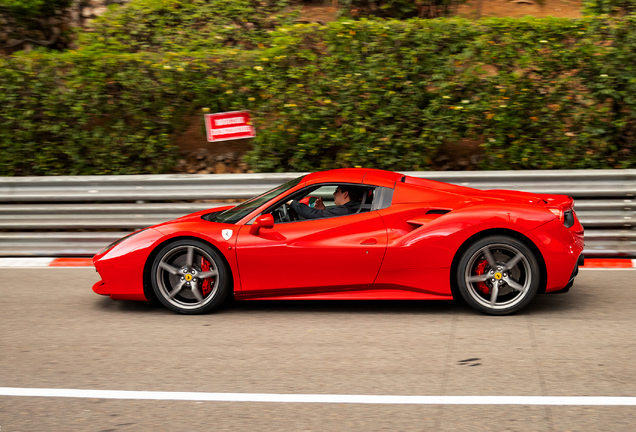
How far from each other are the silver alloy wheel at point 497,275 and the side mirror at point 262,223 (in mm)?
1601

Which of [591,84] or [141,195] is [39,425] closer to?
[141,195]

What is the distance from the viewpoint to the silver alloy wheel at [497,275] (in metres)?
5.21

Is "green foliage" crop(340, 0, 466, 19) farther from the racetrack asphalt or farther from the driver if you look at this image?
the racetrack asphalt

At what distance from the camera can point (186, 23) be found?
471 inches

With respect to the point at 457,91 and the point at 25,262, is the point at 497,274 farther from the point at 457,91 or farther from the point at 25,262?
the point at 25,262

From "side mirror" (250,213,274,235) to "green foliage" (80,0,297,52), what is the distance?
684 cm

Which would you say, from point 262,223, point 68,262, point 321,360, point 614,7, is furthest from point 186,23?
point 321,360

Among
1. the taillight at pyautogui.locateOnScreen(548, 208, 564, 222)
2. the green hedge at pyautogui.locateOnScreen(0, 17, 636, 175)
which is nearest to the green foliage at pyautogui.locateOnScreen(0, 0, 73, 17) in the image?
the green hedge at pyautogui.locateOnScreen(0, 17, 636, 175)

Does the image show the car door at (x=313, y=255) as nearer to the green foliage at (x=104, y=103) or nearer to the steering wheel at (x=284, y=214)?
the steering wheel at (x=284, y=214)

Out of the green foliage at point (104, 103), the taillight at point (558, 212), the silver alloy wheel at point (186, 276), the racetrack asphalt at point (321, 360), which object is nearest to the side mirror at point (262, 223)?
the silver alloy wheel at point (186, 276)

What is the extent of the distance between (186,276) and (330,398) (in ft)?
7.17

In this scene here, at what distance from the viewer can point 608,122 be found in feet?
26.3

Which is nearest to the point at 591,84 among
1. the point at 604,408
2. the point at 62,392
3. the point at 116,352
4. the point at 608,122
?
the point at 608,122

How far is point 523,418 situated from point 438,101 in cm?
538
